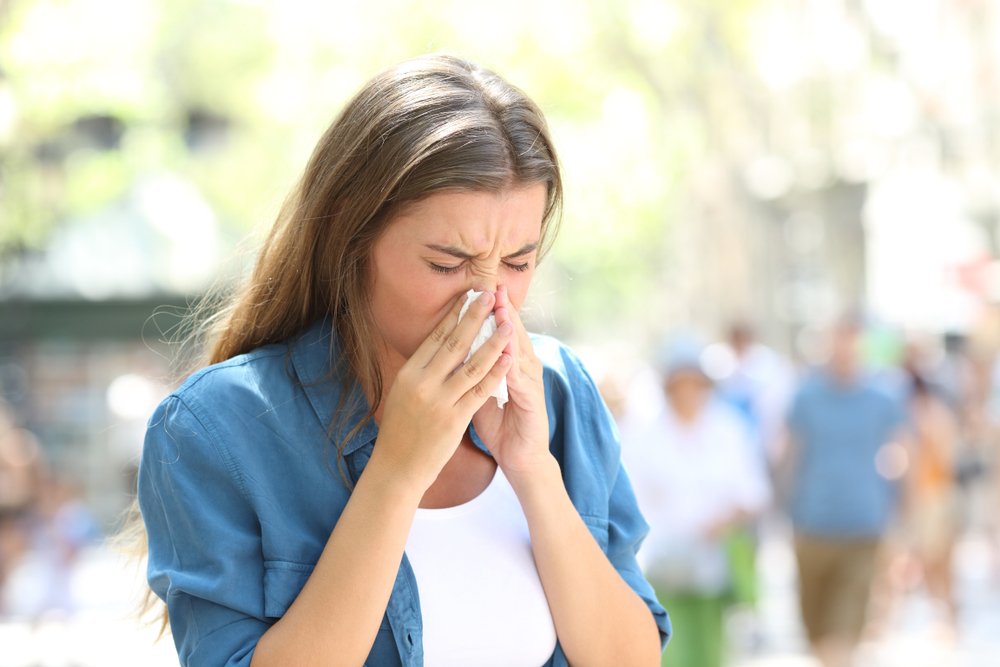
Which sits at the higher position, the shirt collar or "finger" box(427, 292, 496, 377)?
"finger" box(427, 292, 496, 377)

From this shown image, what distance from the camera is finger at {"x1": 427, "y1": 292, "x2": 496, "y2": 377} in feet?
5.55

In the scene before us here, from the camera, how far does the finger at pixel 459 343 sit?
1692 millimetres

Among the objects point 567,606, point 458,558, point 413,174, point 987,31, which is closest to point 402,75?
point 413,174

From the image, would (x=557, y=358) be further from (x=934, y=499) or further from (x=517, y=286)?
(x=934, y=499)

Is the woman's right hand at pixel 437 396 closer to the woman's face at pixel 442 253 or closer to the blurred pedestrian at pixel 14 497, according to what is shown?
the woman's face at pixel 442 253

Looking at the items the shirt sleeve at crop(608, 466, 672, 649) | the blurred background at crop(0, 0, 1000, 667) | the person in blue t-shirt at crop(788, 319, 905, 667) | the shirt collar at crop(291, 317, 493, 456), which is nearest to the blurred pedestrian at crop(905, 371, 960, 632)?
the blurred background at crop(0, 0, 1000, 667)

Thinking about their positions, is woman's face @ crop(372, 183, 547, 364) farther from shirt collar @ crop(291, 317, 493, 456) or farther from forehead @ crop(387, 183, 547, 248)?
shirt collar @ crop(291, 317, 493, 456)

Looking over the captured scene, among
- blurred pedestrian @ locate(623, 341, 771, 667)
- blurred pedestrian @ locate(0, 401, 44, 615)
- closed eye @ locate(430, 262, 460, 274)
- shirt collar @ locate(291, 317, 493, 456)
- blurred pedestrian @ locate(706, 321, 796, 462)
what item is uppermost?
closed eye @ locate(430, 262, 460, 274)

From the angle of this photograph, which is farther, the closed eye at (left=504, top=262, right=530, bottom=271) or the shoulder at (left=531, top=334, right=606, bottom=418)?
the shoulder at (left=531, top=334, right=606, bottom=418)

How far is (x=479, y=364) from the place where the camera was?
1.69m

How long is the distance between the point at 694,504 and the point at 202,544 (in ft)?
13.9

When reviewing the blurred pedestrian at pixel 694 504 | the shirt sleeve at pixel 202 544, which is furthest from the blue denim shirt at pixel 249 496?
the blurred pedestrian at pixel 694 504

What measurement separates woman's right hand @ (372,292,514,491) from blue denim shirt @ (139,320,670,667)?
0.14 metres

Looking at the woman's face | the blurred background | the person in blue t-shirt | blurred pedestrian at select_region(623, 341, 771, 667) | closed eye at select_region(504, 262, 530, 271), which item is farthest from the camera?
the blurred background
